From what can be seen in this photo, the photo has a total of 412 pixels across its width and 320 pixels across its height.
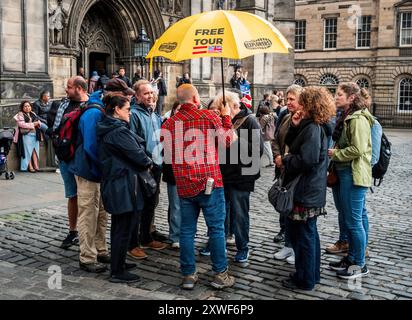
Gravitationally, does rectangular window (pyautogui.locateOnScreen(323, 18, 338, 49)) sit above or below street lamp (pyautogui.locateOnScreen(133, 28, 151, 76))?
above

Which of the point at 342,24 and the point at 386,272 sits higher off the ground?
the point at 342,24

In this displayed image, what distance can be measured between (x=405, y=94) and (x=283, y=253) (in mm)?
38023

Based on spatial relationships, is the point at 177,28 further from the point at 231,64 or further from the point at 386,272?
the point at 231,64

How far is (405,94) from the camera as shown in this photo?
40.1 metres

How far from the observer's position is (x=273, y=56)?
26750 millimetres

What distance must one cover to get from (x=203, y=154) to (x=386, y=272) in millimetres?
2433

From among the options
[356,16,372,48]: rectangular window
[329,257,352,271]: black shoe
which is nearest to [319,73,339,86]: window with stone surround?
[356,16,372,48]: rectangular window

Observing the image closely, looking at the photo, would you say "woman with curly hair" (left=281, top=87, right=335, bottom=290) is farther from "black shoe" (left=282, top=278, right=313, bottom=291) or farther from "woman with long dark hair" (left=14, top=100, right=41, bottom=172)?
"woman with long dark hair" (left=14, top=100, right=41, bottom=172)

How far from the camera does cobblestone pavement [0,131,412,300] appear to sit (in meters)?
4.68

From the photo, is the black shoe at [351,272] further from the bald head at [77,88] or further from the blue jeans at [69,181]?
the bald head at [77,88]

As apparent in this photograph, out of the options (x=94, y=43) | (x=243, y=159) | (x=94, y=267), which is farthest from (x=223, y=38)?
(x=94, y=43)
